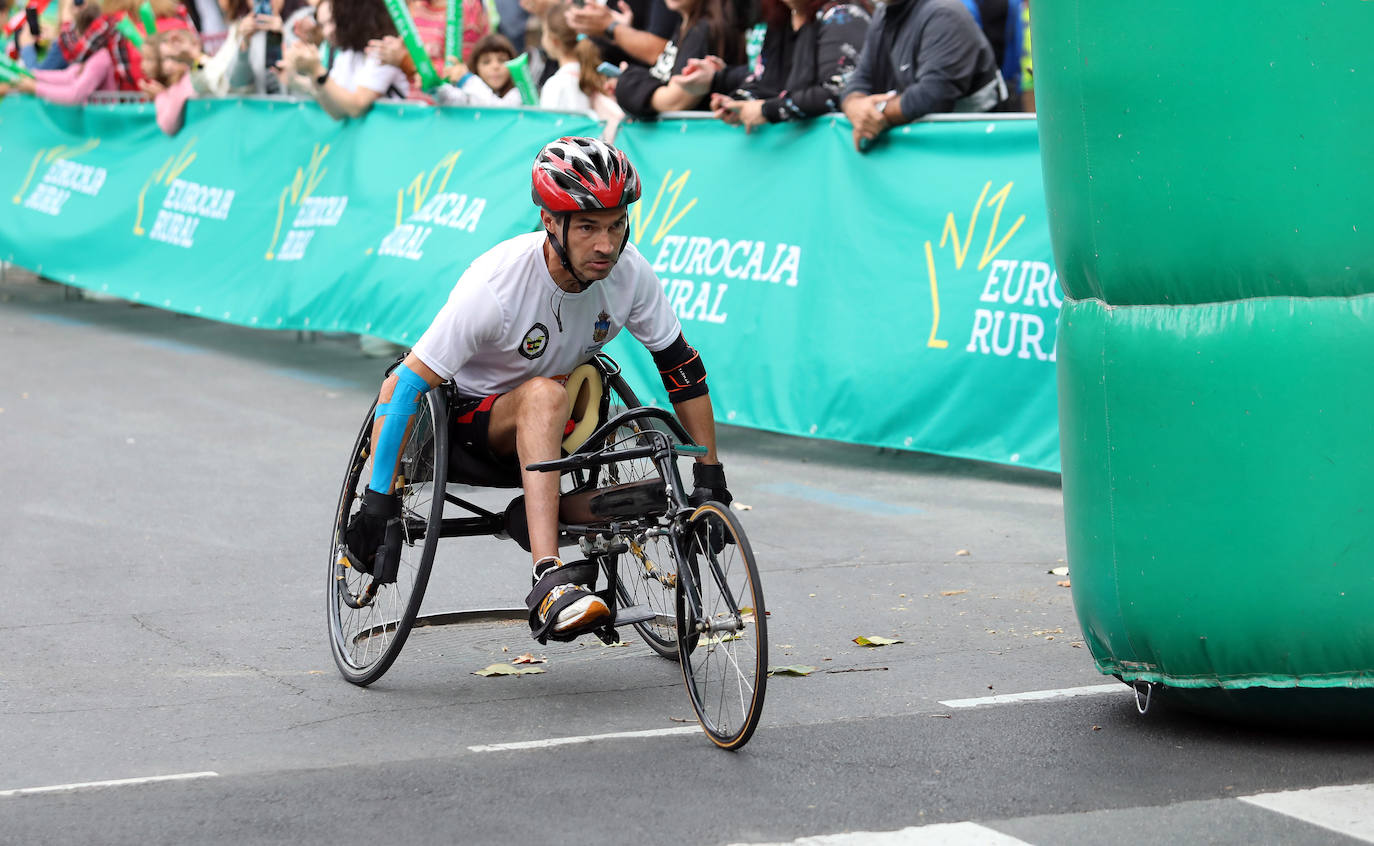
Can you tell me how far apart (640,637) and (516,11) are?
9.57 m

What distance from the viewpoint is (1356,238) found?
4.60 metres

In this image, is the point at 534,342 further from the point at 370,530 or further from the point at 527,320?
the point at 370,530

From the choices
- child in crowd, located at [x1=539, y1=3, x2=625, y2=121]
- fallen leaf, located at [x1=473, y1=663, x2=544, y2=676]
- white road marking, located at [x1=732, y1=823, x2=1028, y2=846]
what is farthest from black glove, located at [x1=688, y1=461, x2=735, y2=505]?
child in crowd, located at [x1=539, y1=3, x2=625, y2=121]

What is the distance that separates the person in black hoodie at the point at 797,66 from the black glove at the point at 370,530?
4.60 m

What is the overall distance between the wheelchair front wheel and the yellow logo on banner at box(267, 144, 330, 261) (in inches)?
341

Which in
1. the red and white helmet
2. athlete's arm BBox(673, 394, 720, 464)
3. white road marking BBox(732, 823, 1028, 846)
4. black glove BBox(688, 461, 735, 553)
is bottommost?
white road marking BBox(732, 823, 1028, 846)

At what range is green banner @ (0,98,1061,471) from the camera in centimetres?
879

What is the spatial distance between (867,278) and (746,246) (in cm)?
86

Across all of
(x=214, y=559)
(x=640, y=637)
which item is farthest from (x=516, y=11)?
(x=640, y=637)

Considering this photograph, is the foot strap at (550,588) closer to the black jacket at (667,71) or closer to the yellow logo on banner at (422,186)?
the black jacket at (667,71)

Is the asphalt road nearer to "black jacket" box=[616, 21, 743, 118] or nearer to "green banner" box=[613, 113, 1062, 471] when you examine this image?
"green banner" box=[613, 113, 1062, 471]

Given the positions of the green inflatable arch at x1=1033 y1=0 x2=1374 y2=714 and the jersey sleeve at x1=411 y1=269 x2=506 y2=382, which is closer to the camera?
the green inflatable arch at x1=1033 y1=0 x2=1374 y2=714

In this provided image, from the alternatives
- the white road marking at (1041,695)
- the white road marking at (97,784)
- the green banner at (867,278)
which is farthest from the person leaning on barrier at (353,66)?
the white road marking at (97,784)

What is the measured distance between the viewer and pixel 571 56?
11773 millimetres
